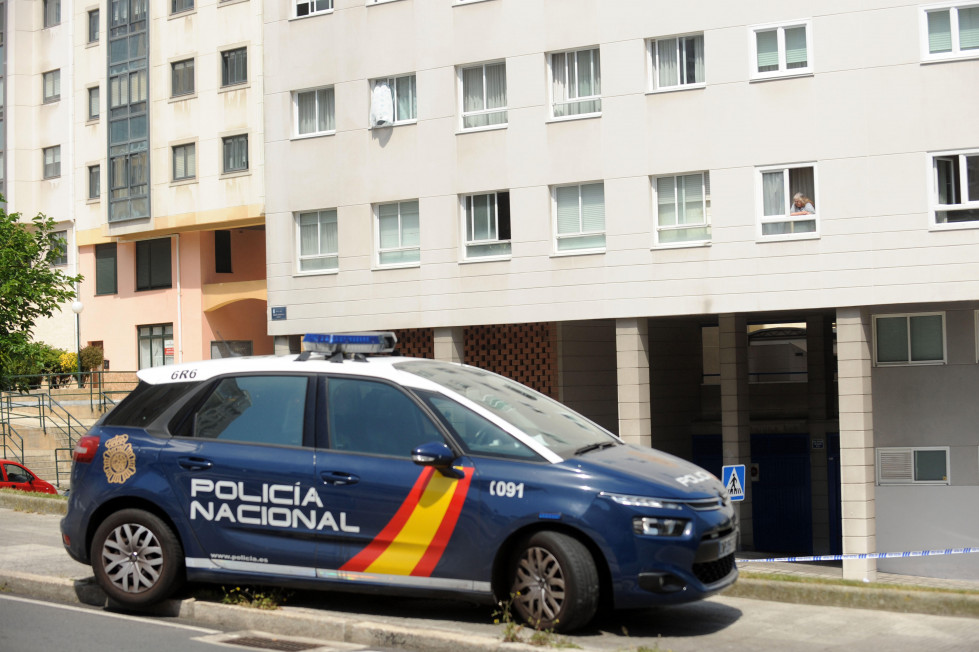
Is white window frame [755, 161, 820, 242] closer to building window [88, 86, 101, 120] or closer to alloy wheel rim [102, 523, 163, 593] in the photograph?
alloy wheel rim [102, 523, 163, 593]

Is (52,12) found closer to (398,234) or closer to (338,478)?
(398,234)

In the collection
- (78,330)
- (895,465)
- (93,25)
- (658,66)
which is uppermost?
(93,25)

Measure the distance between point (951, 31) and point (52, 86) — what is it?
110 ft

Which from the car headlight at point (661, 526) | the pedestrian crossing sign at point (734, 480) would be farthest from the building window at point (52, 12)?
the car headlight at point (661, 526)

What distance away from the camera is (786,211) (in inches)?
995

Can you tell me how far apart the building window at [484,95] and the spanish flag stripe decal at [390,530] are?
69.7 feet

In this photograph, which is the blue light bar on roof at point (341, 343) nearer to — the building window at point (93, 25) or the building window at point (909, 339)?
the building window at point (909, 339)

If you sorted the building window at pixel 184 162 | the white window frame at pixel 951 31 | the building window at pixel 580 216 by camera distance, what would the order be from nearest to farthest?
1. the white window frame at pixel 951 31
2. the building window at pixel 580 216
3. the building window at pixel 184 162

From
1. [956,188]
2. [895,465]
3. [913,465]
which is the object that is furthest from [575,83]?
[913,465]

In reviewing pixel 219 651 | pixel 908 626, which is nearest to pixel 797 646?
pixel 908 626

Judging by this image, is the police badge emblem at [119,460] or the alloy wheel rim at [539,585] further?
the police badge emblem at [119,460]

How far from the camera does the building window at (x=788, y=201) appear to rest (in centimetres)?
2512

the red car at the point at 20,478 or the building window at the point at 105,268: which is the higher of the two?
the building window at the point at 105,268

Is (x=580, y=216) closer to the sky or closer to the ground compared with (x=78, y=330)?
closer to the sky
